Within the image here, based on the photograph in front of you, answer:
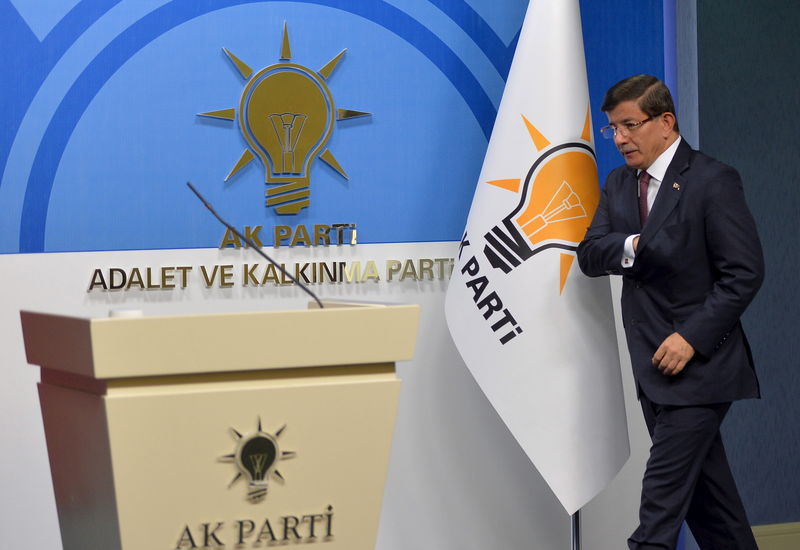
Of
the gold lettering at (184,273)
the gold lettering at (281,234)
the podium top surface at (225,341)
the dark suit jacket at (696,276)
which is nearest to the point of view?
the podium top surface at (225,341)

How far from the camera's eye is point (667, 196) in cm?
264

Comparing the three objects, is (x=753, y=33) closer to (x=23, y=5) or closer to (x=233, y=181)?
(x=233, y=181)

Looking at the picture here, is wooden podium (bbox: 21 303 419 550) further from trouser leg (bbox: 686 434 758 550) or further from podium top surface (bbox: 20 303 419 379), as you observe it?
trouser leg (bbox: 686 434 758 550)

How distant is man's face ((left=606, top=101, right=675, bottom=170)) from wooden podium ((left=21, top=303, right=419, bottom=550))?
47.0 inches

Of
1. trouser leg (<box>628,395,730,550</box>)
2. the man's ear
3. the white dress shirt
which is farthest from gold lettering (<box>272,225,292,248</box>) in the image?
trouser leg (<box>628,395,730,550</box>)

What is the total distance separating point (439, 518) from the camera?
340 centimetres

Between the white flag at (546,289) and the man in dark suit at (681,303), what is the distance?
25cm

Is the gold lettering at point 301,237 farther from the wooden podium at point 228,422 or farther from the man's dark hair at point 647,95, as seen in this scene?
the wooden podium at point 228,422

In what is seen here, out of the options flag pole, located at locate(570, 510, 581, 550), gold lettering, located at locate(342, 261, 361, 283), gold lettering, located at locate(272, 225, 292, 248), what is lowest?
flag pole, located at locate(570, 510, 581, 550)

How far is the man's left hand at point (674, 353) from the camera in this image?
2.55m

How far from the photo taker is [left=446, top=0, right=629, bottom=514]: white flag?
9.69ft

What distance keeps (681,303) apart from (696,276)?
3.3 inches

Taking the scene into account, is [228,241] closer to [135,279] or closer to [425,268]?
[135,279]

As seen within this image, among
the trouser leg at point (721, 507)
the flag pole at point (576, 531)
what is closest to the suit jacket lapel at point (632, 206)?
the trouser leg at point (721, 507)
